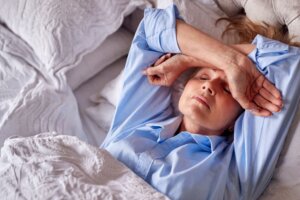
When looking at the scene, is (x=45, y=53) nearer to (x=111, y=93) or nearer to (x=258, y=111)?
(x=111, y=93)

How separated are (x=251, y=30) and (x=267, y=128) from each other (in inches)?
13.7

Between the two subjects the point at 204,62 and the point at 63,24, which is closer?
the point at 204,62

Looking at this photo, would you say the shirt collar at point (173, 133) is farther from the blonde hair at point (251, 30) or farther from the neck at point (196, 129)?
the blonde hair at point (251, 30)

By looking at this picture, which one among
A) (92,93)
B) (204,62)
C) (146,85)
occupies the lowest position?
(92,93)

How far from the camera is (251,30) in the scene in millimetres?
1195

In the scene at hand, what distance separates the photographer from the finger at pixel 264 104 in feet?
3.19

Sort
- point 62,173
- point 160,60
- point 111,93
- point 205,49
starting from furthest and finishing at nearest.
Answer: point 111,93, point 160,60, point 205,49, point 62,173

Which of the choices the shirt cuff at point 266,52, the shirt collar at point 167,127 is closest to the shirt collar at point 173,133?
the shirt collar at point 167,127

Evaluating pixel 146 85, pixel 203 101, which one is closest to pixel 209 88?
pixel 203 101

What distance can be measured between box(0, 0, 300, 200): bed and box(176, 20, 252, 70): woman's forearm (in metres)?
0.14

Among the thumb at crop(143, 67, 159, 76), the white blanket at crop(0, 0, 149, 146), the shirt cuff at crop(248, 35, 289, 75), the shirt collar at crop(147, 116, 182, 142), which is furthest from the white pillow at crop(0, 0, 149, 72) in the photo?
the shirt cuff at crop(248, 35, 289, 75)

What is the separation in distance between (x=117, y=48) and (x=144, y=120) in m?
0.35

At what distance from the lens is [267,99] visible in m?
0.99

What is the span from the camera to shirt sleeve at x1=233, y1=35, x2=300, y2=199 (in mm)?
975
